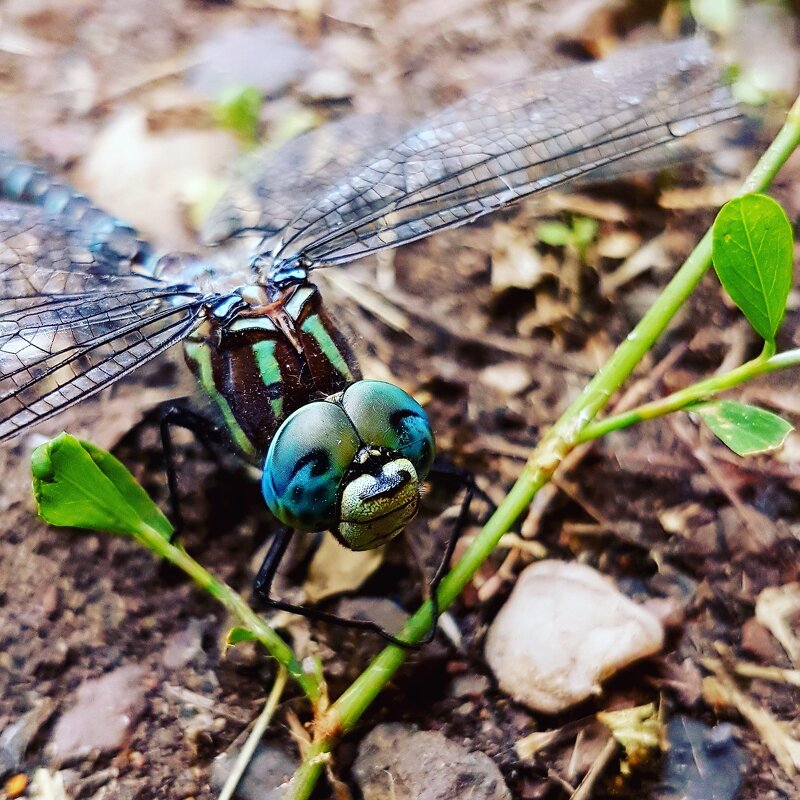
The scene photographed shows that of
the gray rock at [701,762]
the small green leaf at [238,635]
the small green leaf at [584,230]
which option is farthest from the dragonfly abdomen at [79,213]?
the gray rock at [701,762]

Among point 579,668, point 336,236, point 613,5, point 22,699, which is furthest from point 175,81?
point 579,668

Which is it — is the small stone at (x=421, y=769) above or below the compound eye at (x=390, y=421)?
below

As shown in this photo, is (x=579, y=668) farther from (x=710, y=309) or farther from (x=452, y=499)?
(x=710, y=309)

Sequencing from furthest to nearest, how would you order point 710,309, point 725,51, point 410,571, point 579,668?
point 725,51, point 710,309, point 410,571, point 579,668

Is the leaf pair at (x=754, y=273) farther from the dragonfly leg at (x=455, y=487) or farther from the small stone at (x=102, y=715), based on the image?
the small stone at (x=102, y=715)

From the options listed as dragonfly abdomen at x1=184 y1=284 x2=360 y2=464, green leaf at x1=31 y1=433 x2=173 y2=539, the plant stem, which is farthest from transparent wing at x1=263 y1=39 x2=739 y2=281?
the plant stem

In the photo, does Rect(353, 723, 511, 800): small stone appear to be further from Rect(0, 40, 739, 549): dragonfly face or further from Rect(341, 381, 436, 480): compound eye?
Rect(341, 381, 436, 480): compound eye
